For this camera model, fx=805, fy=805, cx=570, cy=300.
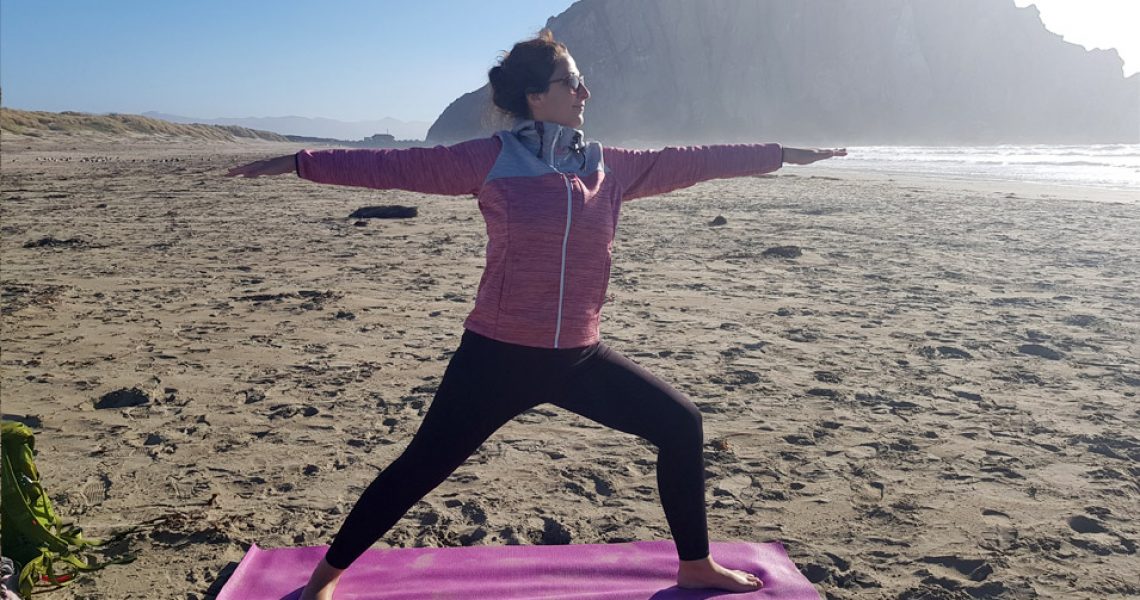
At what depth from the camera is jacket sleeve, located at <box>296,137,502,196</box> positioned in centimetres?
235

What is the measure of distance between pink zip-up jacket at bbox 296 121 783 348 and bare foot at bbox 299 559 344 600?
3.20ft

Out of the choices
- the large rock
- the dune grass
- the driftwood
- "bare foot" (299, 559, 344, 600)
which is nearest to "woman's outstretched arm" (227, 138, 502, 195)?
"bare foot" (299, 559, 344, 600)

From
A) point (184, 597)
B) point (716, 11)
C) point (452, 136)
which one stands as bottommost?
point (184, 597)

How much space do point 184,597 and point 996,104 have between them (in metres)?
130

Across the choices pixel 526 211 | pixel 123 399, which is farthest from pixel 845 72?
pixel 526 211

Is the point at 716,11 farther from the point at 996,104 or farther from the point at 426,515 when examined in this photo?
the point at 426,515

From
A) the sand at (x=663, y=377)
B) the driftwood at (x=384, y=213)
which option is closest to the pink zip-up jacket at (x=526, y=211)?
the sand at (x=663, y=377)

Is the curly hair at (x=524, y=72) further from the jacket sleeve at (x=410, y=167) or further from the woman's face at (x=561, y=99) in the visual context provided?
the jacket sleeve at (x=410, y=167)

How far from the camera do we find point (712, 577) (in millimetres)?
2891

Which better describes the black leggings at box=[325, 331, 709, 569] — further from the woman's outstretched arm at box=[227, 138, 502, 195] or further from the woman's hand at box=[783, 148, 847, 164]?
the woman's hand at box=[783, 148, 847, 164]

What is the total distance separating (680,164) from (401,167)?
0.96 m

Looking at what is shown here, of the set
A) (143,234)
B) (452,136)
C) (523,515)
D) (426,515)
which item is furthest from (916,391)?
(452,136)

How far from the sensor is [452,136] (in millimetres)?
132750

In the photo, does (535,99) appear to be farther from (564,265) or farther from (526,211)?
(564,265)
